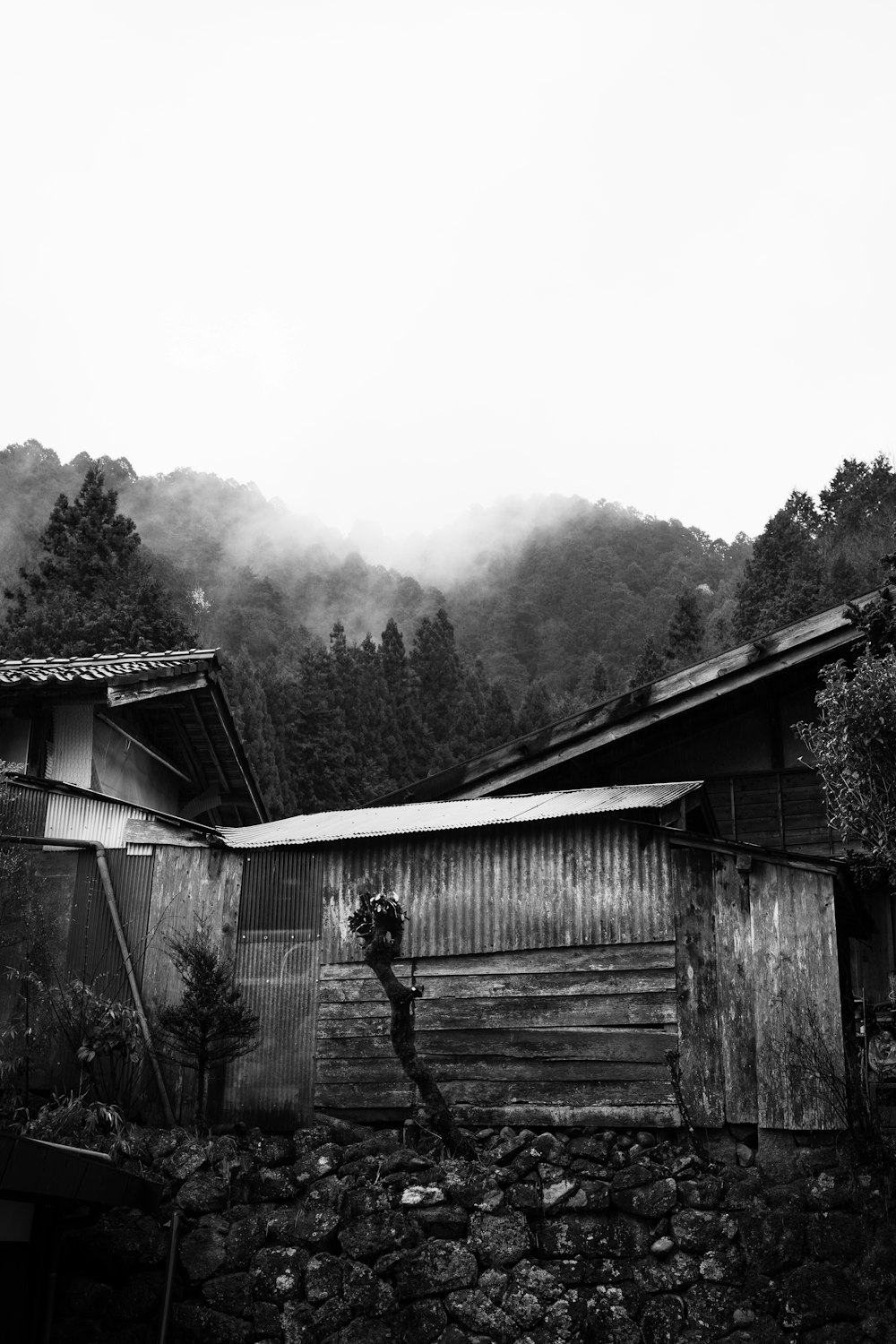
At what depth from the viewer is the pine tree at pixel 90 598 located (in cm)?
3744

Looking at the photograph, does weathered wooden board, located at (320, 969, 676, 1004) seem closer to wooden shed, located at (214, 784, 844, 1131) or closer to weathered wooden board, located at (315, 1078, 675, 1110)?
wooden shed, located at (214, 784, 844, 1131)

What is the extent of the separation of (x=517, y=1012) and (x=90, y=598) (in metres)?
30.9

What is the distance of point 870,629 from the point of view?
12391 mm

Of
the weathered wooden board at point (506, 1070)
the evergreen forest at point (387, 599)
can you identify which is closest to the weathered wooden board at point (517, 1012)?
the weathered wooden board at point (506, 1070)

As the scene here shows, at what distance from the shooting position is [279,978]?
13.9m

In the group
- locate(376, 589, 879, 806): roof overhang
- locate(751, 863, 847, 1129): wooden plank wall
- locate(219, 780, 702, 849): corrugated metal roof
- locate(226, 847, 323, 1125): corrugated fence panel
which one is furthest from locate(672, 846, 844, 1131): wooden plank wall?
locate(226, 847, 323, 1125): corrugated fence panel

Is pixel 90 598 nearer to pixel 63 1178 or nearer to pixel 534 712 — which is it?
pixel 534 712

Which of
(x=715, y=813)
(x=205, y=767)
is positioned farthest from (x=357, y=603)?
(x=715, y=813)

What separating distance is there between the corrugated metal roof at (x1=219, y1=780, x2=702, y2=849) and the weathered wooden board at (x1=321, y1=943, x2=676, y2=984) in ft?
4.29

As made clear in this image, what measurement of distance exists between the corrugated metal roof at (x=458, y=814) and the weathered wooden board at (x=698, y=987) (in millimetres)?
769

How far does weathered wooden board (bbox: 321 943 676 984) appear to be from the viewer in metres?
12.5

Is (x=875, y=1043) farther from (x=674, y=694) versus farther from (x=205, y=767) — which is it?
(x=205, y=767)

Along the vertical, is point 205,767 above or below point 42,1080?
above

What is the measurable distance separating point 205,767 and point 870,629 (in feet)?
41.8
